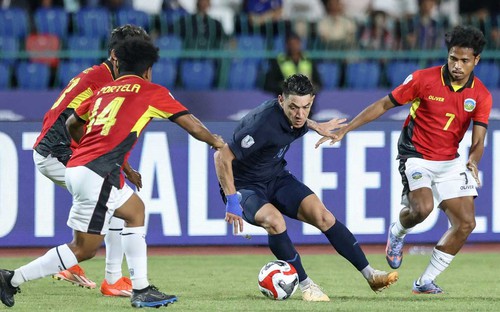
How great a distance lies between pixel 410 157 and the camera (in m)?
9.13

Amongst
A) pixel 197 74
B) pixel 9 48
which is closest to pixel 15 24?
pixel 9 48

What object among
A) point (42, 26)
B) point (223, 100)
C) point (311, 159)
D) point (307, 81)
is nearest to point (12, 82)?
point (42, 26)

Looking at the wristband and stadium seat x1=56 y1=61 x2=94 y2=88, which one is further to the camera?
stadium seat x1=56 y1=61 x2=94 y2=88

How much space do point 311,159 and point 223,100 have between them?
2.28 m

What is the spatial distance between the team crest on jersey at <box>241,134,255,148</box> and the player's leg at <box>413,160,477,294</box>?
1680 mm

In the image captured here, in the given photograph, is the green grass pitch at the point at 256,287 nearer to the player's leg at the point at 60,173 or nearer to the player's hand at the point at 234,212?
the player's leg at the point at 60,173

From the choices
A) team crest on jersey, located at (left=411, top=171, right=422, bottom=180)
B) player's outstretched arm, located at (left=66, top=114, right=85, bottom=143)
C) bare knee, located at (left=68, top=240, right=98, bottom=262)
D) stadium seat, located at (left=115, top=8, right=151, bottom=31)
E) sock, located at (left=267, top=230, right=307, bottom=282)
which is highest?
stadium seat, located at (left=115, top=8, right=151, bottom=31)

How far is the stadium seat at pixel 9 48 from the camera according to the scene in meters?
13.9

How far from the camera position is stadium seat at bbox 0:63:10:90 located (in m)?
13.9

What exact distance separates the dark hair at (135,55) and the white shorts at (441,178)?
2549mm

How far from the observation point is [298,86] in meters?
8.14

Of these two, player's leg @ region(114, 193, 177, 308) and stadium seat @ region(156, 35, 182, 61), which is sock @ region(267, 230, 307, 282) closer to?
player's leg @ region(114, 193, 177, 308)

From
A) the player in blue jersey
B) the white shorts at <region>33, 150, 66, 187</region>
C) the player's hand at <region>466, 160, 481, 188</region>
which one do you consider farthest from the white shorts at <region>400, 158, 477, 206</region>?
the white shorts at <region>33, 150, 66, 187</region>

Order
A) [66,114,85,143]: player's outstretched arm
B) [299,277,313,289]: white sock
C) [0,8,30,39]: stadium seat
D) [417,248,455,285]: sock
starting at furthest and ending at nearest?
[0,8,30,39]: stadium seat
[417,248,455,285]: sock
[299,277,313,289]: white sock
[66,114,85,143]: player's outstretched arm
